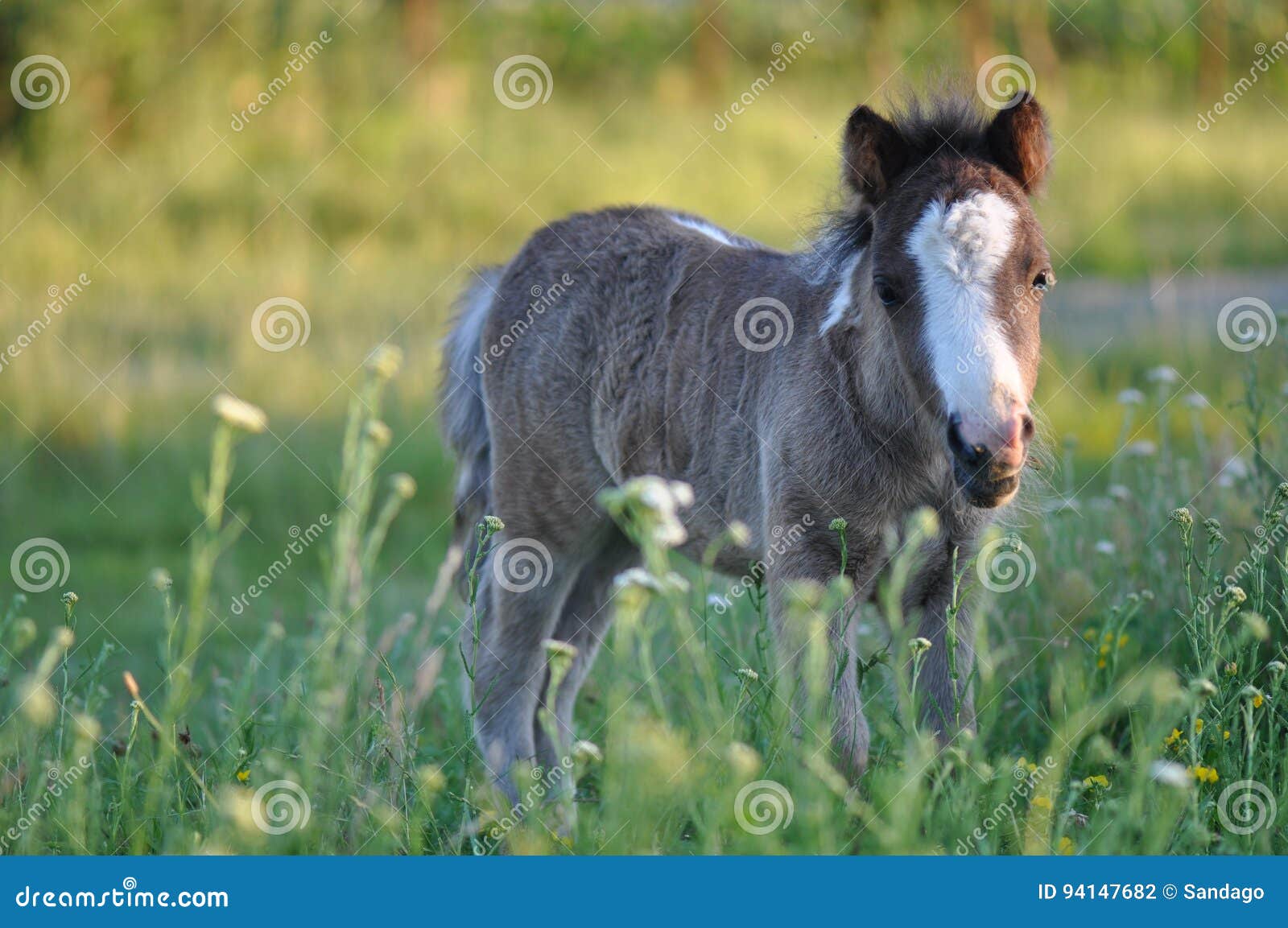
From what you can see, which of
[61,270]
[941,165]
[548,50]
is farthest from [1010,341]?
[548,50]

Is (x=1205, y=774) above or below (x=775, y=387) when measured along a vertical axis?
below

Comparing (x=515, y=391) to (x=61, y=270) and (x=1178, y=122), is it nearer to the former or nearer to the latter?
(x=61, y=270)

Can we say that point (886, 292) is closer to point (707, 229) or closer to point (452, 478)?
point (707, 229)

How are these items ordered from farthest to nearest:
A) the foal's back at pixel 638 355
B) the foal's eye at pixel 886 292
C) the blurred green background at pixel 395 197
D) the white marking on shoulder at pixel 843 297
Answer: the blurred green background at pixel 395 197, the foal's back at pixel 638 355, the white marking on shoulder at pixel 843 297, the foal's eye at pixel 886 292

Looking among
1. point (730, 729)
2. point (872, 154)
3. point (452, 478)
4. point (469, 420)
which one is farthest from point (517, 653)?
point (452, 478)

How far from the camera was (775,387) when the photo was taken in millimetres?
4234

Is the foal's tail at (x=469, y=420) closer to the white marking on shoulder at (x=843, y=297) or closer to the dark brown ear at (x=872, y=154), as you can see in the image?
the white marking on shoulder at (x=843, y=297)

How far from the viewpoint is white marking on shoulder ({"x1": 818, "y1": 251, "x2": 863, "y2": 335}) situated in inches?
159

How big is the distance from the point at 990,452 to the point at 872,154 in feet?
3.80

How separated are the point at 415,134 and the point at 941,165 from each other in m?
11.9

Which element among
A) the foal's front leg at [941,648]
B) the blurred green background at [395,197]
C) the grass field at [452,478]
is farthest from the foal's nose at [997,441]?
the blurred green background at [395,197]

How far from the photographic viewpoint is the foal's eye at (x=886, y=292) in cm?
367

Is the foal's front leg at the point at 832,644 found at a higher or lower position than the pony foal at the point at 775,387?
lower

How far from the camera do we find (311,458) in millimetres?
9867
